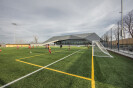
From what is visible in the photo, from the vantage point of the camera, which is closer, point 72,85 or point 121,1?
point 72,85

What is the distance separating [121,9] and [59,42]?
5406cm

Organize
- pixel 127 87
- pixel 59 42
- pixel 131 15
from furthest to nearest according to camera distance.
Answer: pixel 59 42, pixel 131 15, pixel 127 87

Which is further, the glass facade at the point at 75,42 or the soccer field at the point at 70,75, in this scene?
the glass facade at the point at 75,42

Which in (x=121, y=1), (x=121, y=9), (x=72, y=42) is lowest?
(x=72, y=42)

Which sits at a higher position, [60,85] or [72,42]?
[72,42]

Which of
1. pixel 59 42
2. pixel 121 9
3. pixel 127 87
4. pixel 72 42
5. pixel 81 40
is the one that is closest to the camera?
pixel 127 87

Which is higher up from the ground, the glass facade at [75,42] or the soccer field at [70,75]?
the glass facade at [75,42]

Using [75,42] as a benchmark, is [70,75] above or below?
below

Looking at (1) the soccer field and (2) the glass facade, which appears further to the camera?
(2) the glass facade

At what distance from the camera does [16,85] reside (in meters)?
2.37

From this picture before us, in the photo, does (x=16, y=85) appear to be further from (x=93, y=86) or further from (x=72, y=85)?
(x=93, y=86)

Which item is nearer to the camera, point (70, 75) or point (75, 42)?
point (70, 75)

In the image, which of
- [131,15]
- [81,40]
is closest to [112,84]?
[131,15]

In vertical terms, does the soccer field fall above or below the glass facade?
below
